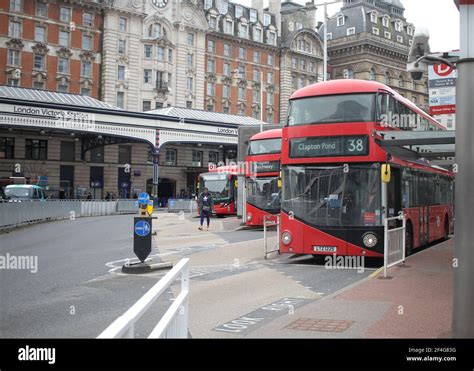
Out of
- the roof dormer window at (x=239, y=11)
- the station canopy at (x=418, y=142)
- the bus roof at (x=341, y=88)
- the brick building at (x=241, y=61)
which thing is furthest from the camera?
the roof dormer window at (x=239, y=11)

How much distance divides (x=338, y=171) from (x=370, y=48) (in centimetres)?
6243

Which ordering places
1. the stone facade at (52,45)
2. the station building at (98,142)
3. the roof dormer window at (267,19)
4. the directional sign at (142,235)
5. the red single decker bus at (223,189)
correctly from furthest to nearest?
1. the roof dormer window at (267,19)
2. the stone facade at (52,45)
3. the station building at (98,142)
4. the red single decker bus at (223,189)
5. the directional sign at (142,235)

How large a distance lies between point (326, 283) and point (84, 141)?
4463 centimetres

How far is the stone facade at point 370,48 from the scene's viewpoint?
7062 centimetres

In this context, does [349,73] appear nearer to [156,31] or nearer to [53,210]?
[156,31]

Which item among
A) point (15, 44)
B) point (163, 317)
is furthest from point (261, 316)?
point (15, 44)

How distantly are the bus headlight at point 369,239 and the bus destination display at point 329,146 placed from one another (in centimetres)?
193

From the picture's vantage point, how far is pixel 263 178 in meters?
25.1

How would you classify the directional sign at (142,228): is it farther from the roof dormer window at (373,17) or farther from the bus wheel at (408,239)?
the roof dormer window at (373,17)

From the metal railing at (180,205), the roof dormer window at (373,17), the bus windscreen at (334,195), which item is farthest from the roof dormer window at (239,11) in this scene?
the bus windscreen at (334,195)

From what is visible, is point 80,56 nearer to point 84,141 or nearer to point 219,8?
point 84,141

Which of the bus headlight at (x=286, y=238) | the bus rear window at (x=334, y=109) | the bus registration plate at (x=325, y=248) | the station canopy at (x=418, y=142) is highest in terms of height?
the bus rear window at (x=334, y=109)

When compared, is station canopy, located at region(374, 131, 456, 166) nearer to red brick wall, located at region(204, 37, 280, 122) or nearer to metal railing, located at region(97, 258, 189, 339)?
metal railing, located at region(97, 258, 189, 339)
